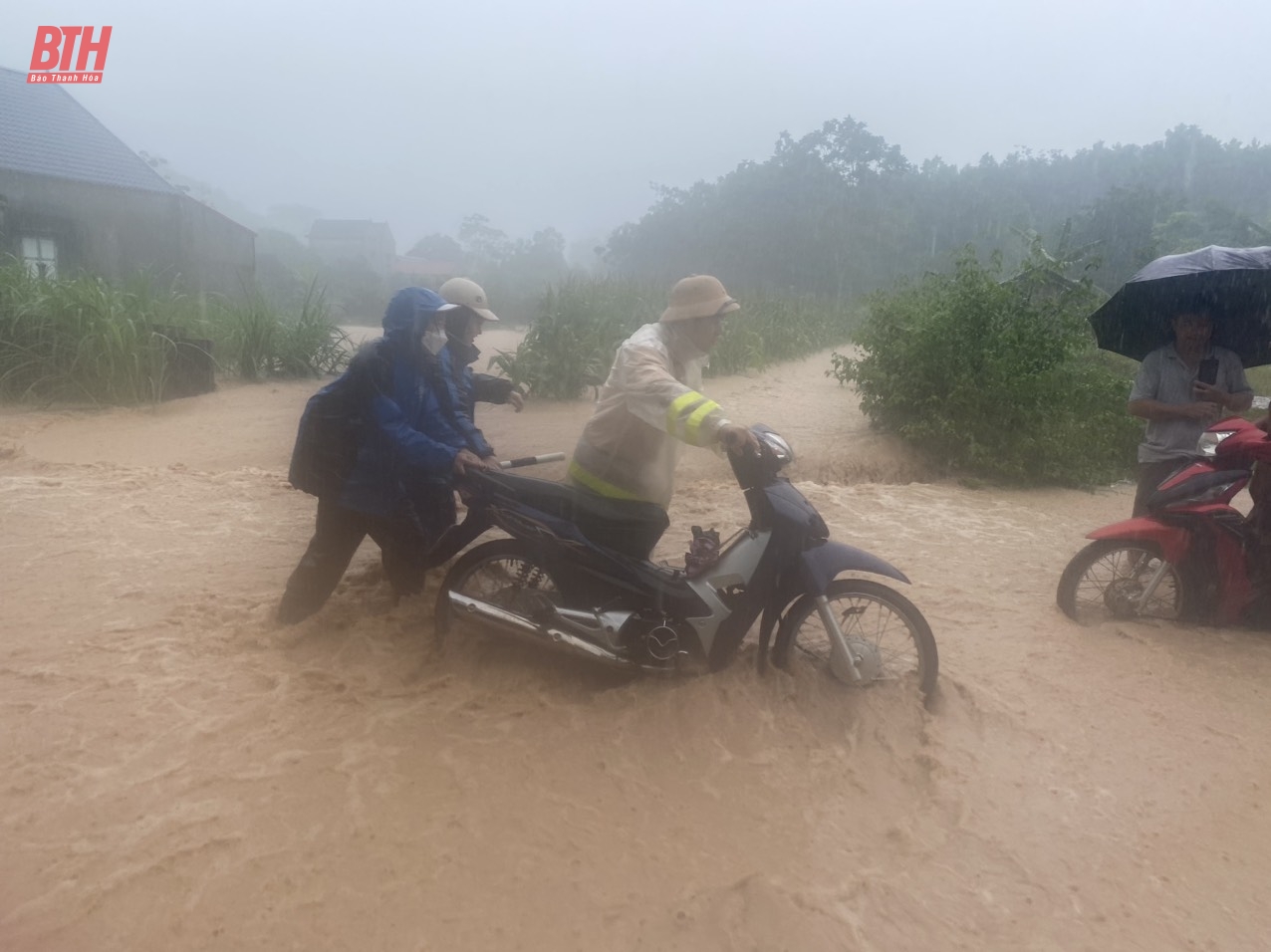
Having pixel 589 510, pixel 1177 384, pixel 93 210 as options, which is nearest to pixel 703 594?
pixel 589 510

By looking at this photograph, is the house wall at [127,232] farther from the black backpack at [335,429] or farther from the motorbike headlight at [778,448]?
→ the motorbike headlight at [778,448]

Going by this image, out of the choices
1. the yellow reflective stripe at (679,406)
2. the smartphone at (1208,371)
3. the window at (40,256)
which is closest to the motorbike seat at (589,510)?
the yellow reflective stripe at (679,406)

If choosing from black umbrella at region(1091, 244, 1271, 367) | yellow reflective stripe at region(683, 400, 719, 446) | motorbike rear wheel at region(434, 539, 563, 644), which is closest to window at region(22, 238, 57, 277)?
motorbike rear wheel at region(434, 539, 563, 644)

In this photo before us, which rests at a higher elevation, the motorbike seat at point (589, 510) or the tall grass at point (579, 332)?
the tall grass at point (579, 332)

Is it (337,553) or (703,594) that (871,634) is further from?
(337,553)

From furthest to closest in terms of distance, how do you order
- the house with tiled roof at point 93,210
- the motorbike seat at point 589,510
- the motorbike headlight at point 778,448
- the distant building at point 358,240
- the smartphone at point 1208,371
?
the house with tiled roof at point 93,210 → the distant building at point 358,240 → the smartphone at point 1208,371 → the motorbike seat at point 589,510 → the motorbike headlight at point 778,448

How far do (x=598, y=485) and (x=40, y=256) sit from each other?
9.79 m

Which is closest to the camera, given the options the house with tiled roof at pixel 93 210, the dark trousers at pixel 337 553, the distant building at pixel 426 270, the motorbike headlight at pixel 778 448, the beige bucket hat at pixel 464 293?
the motorbike headlight at pixel 778 448

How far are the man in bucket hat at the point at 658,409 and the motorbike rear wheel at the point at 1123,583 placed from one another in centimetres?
218

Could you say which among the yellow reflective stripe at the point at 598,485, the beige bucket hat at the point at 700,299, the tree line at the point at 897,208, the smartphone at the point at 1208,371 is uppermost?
the tree line at the point at 897,208

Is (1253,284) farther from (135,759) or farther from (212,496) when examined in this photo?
(212,496)

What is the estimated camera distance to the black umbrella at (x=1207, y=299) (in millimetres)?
3977

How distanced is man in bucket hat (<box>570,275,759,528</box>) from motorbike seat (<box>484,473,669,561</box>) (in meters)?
0.10

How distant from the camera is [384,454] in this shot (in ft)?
11.3
